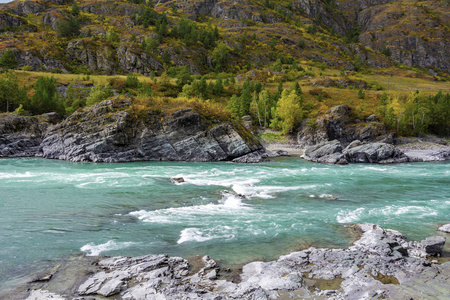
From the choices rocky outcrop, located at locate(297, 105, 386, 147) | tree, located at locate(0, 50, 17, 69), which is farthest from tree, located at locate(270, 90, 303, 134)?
tree, located at locate(0, 50, 17, 69)

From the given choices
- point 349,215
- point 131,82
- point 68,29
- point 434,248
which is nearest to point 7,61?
point 131,82

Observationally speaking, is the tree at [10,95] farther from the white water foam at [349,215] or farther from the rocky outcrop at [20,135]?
the white water foam at [349,215]

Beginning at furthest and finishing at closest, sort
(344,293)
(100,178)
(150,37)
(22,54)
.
Result: 1. (150,37)
2. (22,54)
3. (100,178)
4. (344,293)

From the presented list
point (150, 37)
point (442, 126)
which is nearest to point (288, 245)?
point (442, 126)

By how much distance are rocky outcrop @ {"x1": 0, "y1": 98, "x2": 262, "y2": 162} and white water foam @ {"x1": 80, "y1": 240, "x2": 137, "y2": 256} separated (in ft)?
116

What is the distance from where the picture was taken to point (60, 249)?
13703 millimetres

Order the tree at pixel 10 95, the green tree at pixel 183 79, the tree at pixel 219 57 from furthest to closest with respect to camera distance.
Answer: the tree at pixel 219 57 < the green tree at pixel 183 79 < the tree at pixel 10 95

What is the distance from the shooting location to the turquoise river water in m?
14.1

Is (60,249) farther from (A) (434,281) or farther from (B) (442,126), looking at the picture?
(B) (442,126)

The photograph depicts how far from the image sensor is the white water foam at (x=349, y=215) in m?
18.7

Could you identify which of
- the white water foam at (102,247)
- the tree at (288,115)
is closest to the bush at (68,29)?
the tree at (288,115)

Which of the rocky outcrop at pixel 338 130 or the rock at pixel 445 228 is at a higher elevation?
the rocky outcrop at pixel 338 130

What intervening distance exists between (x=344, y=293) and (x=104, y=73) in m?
127

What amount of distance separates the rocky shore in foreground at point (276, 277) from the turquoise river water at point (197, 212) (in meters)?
1.44
